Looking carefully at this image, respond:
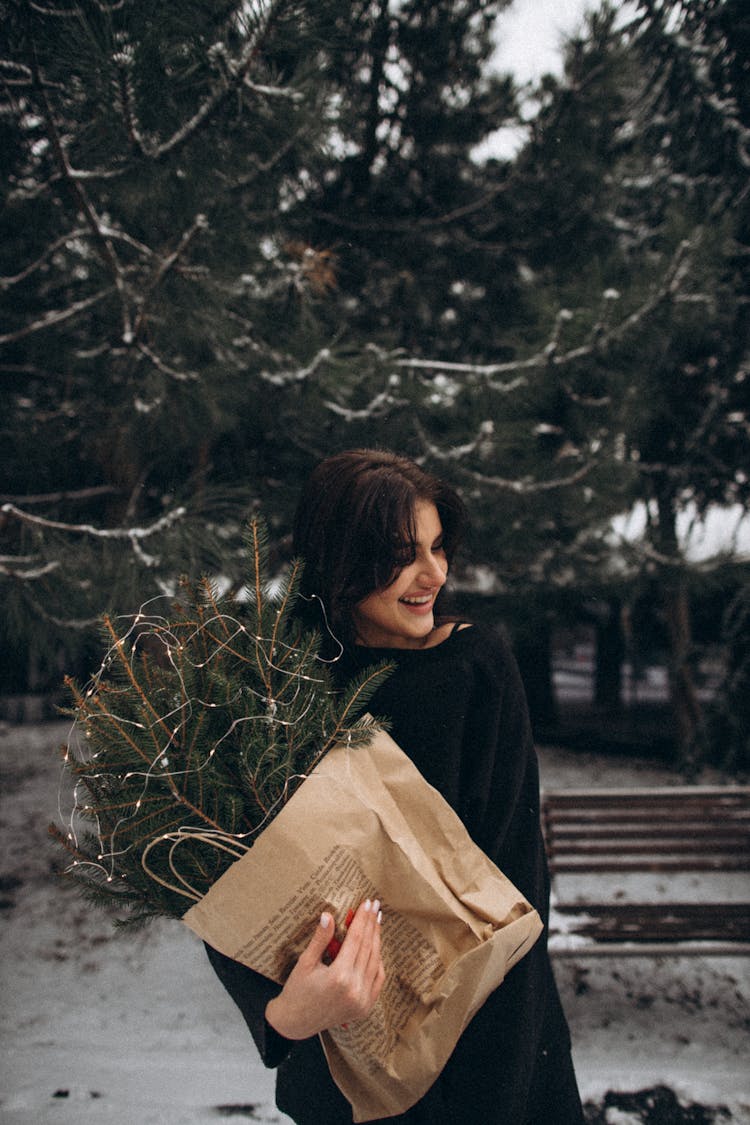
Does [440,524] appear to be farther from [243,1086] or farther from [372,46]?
[372,46]

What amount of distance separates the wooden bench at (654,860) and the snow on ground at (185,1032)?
0.31m

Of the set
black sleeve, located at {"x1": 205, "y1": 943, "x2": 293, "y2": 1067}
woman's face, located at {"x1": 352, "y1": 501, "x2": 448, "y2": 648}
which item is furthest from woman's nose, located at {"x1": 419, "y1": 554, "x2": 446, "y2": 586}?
black sleeve, located at {"x1": 205, "y1": 943, "x2": 293, "y2": 1067}

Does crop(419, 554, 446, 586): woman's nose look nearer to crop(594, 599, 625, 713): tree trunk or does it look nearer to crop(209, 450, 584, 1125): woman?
crop(209, 450, 584, 1125): woman

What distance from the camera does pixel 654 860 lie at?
280cm

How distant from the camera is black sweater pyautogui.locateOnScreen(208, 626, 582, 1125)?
3.36ft

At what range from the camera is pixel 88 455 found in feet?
11.1

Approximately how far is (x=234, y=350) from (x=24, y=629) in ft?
4.20

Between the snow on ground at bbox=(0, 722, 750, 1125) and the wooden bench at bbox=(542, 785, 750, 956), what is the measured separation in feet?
1.01

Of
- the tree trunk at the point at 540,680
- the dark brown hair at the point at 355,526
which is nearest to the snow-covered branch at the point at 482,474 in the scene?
the dark brown hair at the point at 355,526

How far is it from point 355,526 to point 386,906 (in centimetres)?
60

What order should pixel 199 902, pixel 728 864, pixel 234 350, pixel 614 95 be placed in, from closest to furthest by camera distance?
pixel 199 902
pixel 234 350
pixel 728 864
pixel 614 95

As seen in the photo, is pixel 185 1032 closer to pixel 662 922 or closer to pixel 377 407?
pixel 662 922

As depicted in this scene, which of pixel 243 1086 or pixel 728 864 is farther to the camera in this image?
pixel 728 864

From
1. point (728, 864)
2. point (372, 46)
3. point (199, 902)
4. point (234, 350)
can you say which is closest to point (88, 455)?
point (234, 350)
